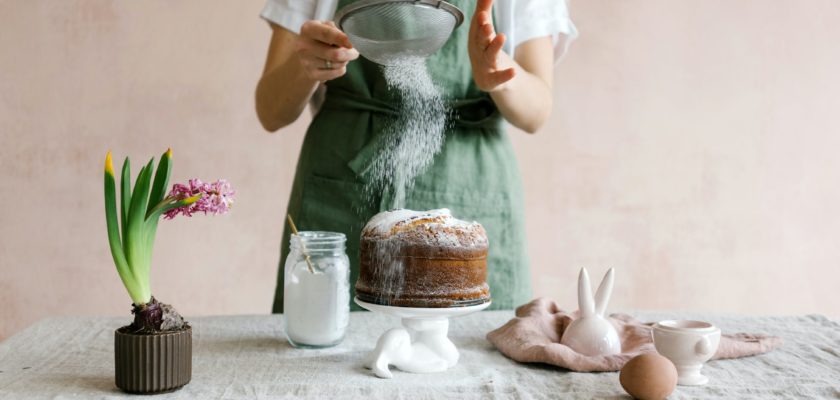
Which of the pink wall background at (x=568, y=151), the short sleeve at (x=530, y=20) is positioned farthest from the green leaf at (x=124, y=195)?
the pink wall background at (x=568, y=151)

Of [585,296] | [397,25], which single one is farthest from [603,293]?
[397,25]

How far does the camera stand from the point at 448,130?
5.35ft

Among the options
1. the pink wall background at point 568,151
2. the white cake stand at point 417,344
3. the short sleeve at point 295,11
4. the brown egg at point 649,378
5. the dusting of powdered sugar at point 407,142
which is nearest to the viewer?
the brown egg at point 649,378

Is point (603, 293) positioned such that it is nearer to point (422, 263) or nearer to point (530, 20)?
point (422, 263)

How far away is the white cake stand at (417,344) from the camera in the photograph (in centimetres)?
107

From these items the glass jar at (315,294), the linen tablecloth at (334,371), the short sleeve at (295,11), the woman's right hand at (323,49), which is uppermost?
the short sleeve at (295,11)

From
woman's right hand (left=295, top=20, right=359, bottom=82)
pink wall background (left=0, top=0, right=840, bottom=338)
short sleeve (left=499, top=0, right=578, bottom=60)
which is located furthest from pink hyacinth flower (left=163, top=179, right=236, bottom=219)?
pink wall background (left=0, top=0, right=840, bottom=338)

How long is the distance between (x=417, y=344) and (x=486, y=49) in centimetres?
48

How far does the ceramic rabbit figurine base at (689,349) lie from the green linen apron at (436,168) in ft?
1.92

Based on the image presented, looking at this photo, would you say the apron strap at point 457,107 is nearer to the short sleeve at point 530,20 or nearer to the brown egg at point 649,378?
the short sleeve at point 530,20

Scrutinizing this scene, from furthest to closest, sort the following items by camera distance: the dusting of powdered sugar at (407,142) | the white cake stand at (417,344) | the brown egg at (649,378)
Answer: the dusting of powdered sugar at (407,142), the white cake stand at (417,344), the brown egg at (649,378)

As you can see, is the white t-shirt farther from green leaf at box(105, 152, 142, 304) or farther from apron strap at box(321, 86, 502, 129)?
green leaf at box(105, 152, 142, 304)

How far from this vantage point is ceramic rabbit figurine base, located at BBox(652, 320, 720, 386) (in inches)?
41.1

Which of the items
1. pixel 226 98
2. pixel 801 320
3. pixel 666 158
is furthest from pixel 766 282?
pixel 226 98
